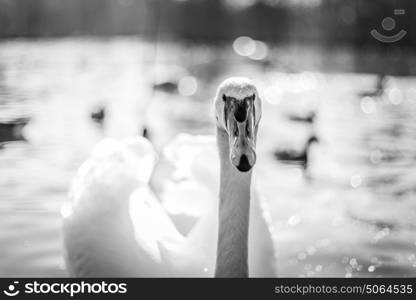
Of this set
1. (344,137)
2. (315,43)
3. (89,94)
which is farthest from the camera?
(315,43)

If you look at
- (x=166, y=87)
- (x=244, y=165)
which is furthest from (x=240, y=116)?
(x=166, y=87)

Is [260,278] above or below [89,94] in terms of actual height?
below

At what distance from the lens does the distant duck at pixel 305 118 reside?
30.1 feet

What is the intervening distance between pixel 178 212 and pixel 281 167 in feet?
10.8

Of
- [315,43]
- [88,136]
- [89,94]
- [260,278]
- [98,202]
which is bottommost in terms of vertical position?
[260,278]

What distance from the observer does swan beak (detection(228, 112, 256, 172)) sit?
7.98ft

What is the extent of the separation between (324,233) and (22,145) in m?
3.03

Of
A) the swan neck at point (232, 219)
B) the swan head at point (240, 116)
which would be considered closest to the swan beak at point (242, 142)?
the swan head at point (240, 116)

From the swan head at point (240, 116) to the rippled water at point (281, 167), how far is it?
4.65ft

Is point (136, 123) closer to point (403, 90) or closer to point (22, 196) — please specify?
point (22, 196)

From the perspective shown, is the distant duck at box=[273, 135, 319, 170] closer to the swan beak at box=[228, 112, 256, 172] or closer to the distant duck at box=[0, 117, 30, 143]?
the distant duck at box=[0, 117, 30, 143]

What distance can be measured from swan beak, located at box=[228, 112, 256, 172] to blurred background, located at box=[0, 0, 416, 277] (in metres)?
1.55

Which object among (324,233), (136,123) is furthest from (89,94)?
(324,233)

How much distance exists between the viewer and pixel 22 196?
5.11 meters
